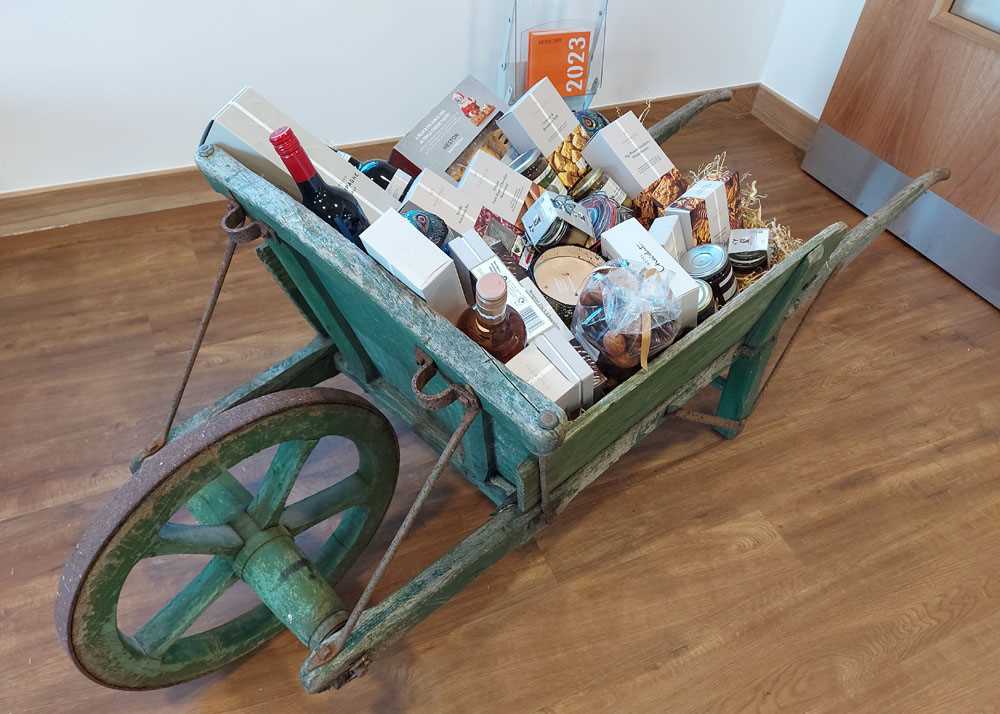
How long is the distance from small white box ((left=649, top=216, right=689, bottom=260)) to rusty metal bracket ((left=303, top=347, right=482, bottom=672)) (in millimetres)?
471

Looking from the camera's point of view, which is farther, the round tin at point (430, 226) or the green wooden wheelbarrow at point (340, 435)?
the round tin at point (430, 226)

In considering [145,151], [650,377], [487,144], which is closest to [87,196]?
[145,151]

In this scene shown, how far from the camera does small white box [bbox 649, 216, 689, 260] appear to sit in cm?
115

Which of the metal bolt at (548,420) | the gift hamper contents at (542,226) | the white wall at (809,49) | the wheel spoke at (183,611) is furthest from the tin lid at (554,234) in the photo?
the white wall at (809,49)

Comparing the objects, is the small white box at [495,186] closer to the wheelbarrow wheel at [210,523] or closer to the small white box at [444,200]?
the small white box at [444,200]

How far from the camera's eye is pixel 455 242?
39.5 inches

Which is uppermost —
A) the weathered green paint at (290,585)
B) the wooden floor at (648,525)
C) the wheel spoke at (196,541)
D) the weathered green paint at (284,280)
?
the weathered green paint at (284,280)

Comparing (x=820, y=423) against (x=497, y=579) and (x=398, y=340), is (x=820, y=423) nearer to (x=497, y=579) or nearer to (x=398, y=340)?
(x=497, y=579)

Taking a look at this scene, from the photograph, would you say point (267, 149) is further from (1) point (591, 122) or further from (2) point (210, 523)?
(1) point (591, 122)

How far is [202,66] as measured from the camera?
1791mm

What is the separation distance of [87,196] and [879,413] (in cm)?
209

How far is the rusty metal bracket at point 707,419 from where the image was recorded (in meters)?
1.26

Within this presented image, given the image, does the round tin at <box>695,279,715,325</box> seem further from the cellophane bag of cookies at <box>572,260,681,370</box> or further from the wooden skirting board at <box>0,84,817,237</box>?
the wooden skirting board at <box>0,84,817,237</box>

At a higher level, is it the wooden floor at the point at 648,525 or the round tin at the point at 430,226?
the round tin at the point at 430,226
